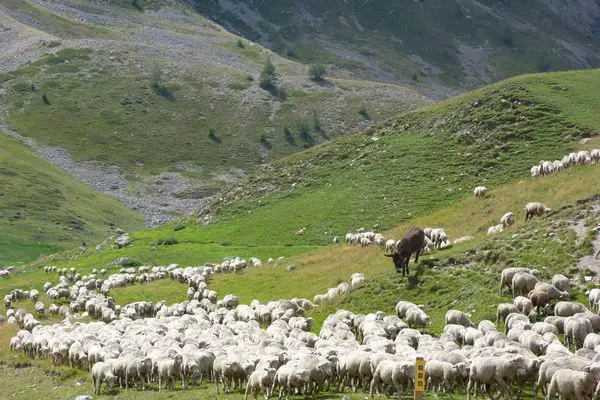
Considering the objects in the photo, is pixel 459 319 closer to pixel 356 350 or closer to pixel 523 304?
pixel 523 304

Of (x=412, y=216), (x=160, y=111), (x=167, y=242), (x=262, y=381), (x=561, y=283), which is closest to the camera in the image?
(x=262, y=381)

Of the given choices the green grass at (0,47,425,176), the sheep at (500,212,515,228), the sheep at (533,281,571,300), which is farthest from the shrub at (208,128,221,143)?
the sheep at (533,281,571,300)

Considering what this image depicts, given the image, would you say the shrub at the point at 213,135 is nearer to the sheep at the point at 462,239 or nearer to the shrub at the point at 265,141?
the shrub at the point at 265,141

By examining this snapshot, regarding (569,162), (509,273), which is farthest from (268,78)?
(509,273)

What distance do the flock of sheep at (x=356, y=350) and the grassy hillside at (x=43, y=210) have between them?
53.2m

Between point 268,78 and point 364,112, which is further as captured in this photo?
point 268,78

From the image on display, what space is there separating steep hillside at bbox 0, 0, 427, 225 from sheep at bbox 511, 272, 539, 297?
9013cm

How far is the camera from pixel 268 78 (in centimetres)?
17100

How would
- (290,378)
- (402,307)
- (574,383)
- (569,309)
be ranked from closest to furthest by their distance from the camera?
(574,383) < (290,378) < (569,309) < (402,307)

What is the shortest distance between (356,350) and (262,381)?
130 inches

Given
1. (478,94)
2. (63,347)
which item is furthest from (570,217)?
(478,94)

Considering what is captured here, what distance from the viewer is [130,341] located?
30.6 metres

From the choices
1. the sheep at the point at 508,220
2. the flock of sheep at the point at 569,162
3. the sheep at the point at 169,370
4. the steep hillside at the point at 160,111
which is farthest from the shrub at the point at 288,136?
the sheep at the point at 169,370

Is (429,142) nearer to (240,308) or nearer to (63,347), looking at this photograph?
(240,308)
